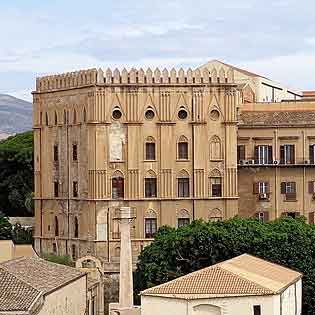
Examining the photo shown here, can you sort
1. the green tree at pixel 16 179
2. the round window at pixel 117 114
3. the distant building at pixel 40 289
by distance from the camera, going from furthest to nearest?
the green tree at pixel 16 179 < the round window at pixel 117 114 < the distant building at pixel 40 289

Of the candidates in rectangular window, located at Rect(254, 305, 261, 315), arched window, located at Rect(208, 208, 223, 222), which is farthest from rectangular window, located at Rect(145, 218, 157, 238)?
rectangular window, located at Rect(254, 305, 261, 315)

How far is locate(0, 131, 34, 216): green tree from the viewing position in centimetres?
8788

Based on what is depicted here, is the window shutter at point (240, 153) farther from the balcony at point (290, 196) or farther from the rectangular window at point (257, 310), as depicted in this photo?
the rectangular window at point (257, 310)

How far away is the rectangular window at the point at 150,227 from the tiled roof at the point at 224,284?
1705 centimetres

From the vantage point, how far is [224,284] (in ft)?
146

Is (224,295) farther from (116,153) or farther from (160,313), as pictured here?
(116,153)

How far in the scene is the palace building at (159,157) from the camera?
64.6 m

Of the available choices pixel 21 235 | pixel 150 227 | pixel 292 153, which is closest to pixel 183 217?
pixel 150 227

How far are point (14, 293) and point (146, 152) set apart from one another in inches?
1019

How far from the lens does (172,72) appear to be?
65.1m

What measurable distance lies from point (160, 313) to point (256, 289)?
3.18 metres

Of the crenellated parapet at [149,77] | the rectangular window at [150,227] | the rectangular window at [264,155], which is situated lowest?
the rectangular window at [150,227]

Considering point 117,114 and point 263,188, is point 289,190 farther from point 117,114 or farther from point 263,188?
point 117,114

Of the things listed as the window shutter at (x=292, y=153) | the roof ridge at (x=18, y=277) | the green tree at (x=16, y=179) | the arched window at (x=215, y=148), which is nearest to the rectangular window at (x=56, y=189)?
the arched window at (x=215, y=148)
